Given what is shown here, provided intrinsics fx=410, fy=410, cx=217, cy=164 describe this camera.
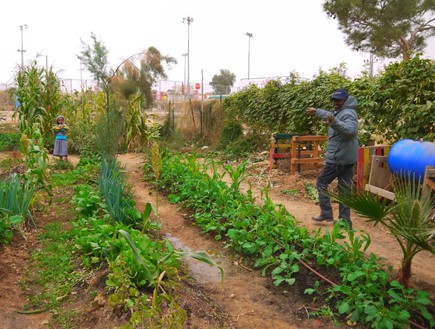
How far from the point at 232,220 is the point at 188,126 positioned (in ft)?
39.5

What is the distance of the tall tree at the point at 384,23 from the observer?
70.4 feet

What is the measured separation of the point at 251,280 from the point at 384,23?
21896mm

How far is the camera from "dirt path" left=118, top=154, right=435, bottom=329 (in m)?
3.25

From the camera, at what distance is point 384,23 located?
2206cm

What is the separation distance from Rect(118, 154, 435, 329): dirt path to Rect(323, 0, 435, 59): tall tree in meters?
19.0

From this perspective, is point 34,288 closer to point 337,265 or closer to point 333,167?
point 337,265

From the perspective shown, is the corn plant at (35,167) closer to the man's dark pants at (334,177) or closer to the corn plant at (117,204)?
the corn plant at (117,204)

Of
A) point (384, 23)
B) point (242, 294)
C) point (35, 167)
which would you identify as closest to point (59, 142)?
point (35, 167)

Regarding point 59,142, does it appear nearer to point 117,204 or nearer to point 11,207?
point 11,207

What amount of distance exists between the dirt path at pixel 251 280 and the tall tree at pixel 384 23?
1900 centimetres

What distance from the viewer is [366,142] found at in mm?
7309

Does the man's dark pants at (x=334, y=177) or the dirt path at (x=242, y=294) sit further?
the man's dark pants at (x=334, y=177)

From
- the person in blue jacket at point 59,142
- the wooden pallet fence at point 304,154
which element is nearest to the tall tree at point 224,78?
the person in blue jacket at point 59,142

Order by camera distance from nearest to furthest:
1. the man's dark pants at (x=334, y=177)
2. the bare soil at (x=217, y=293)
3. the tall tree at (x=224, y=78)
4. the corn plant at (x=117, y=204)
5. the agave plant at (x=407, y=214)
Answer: the agave plant at (x=407, y=214) < the bare soil at (x=217, y=293) < the corn plant at (x=117, y=204) < the man's dark pants at (x=334, y=177) < the tall tree at (x=224, y=78)
